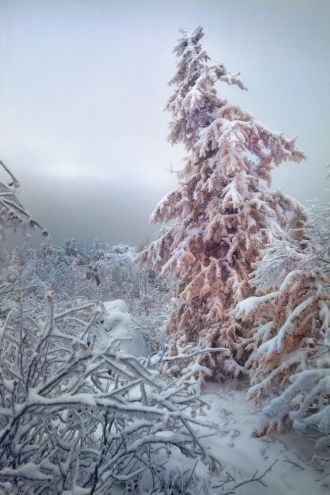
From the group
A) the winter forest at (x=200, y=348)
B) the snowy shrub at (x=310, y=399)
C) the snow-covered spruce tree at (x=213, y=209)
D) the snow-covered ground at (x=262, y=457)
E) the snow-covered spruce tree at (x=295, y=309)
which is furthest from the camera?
the snow-covered spruce tree at (x=213, y=209)

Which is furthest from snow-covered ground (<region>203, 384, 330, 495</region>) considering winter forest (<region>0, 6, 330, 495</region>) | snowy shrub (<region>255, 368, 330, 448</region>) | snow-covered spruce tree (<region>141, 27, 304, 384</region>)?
snow-covered spruce tree (<region>141, 27, 304, 384</region>)

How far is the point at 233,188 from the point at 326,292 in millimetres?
3477

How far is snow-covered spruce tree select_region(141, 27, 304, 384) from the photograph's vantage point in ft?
26.4

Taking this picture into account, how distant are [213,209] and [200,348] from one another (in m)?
3.46

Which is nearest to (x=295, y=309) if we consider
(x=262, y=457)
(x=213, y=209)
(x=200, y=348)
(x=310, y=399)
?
(x=310, y=399)

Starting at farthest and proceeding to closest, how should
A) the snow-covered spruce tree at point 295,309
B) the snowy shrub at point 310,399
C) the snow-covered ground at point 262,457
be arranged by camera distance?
the snow-covered spruce tree at point 295,309 → the snow-covered ground at point 262,457 → the snowy shrub at point 310,399

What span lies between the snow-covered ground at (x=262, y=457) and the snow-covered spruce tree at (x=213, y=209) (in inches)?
51.5

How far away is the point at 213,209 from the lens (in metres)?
8.60

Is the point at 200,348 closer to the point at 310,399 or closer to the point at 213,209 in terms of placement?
the point at 213,209

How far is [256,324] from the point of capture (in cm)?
759

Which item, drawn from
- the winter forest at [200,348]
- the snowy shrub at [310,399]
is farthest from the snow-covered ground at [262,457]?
the snowy shrub at [310,399]

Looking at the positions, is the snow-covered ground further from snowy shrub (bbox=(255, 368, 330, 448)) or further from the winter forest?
snowy shrub (bbox=(255, 368, 330, 448))

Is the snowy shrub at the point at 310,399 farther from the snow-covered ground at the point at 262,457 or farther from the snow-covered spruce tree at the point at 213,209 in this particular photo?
the snow-covered spruce tree at the point at 213,209

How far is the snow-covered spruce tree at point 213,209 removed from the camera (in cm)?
804
